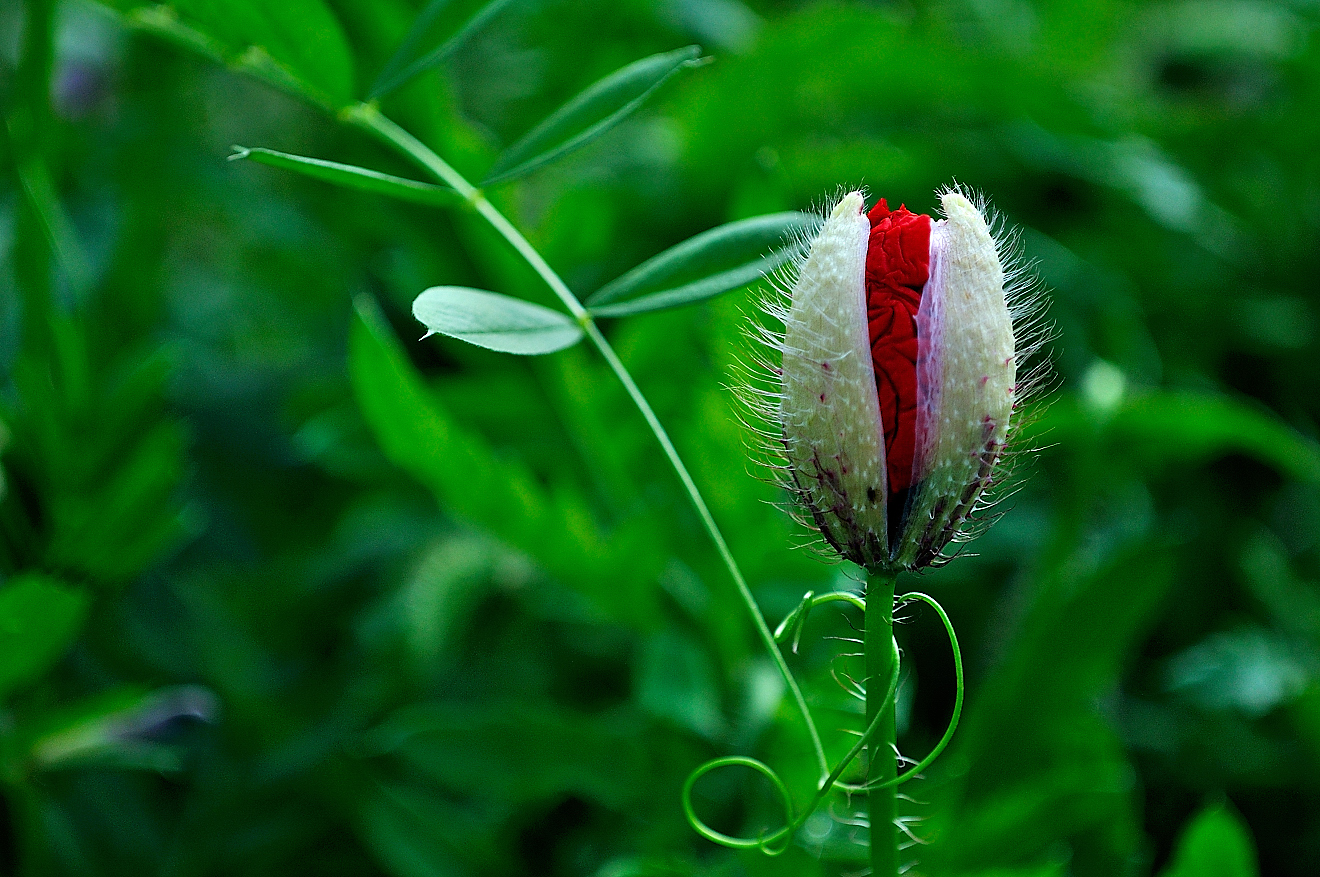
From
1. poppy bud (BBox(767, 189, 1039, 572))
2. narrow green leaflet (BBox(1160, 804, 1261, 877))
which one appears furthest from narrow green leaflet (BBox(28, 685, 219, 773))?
narrow green leaflet (BBox(1160, 804, 1261, 877))

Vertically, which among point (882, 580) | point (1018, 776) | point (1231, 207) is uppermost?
point (882, 580)

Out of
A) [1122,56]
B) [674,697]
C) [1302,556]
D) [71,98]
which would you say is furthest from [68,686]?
[1122,56]

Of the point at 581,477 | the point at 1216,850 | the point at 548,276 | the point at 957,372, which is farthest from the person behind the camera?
the point at 581,477

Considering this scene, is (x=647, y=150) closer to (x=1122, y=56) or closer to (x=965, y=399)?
(x=1122, y=56)

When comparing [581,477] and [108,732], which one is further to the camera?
[581,477]

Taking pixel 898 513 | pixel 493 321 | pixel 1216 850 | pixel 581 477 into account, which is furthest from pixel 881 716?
pixel 581 477

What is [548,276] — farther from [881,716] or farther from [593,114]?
[881,716]

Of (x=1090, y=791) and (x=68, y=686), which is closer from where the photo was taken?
(x=1090, y=791)

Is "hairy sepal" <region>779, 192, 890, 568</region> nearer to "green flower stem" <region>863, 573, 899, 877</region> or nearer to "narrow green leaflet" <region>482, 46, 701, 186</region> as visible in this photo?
"green flower stem" <region>863, 573, 899, 877</region>
